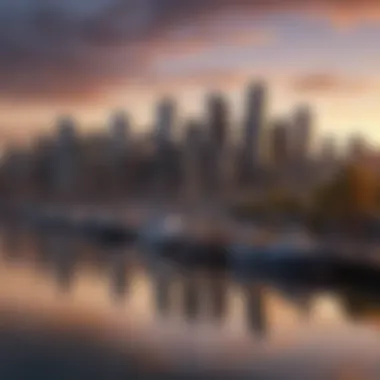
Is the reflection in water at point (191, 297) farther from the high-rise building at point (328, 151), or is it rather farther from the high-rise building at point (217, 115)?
the high-rise building at point (328, 151)

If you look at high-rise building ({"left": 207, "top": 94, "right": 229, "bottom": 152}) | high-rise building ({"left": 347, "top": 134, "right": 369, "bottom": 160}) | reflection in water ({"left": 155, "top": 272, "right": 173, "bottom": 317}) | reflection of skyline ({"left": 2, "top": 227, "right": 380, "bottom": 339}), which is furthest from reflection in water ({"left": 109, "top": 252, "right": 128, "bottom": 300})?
high-rise building ({"left": 347, "top": 134, "right": 369, "bottom": 160})

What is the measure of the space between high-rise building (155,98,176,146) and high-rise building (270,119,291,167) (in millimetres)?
511

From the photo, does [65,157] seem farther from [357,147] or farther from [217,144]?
[357,147]

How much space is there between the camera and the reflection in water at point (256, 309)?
3275 millimetres

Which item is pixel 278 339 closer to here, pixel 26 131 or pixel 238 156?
pixel 238 156

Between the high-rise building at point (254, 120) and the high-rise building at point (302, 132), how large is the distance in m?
0.18

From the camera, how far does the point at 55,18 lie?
3887 mm

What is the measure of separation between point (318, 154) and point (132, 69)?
1.02 metres

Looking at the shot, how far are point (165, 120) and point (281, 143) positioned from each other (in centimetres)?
59

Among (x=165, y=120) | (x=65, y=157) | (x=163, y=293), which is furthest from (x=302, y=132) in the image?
(x=65, y=157)

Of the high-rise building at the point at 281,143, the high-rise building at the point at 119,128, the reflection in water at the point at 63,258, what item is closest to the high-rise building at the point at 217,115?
the high-rise building at the point at 281,143

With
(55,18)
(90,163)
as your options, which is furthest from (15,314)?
(55,18)

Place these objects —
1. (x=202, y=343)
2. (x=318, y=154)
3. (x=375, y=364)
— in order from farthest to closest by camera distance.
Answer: (x=318, y=154) < (x=202, y=343) < (x=375, y=364)

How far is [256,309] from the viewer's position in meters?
3.51
